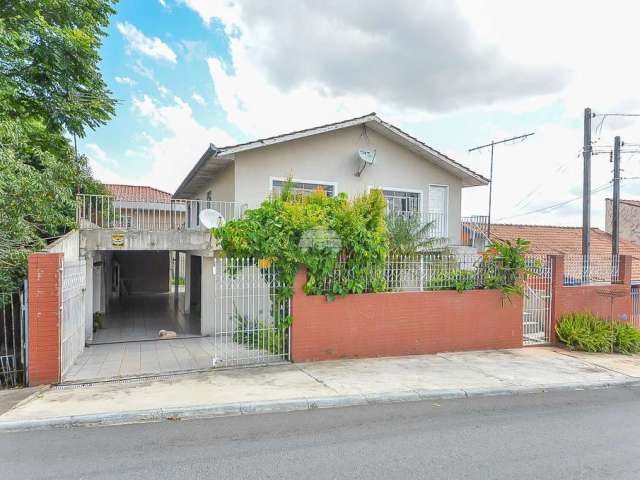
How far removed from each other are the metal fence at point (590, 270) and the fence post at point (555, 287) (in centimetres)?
87

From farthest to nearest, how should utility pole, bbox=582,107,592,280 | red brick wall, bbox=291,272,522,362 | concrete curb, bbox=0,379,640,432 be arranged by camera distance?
utility pole, bbox=582,107,592,280
red brick wall, bbox=291,272,522,362
concrete curb, bbox=0,379,640,432

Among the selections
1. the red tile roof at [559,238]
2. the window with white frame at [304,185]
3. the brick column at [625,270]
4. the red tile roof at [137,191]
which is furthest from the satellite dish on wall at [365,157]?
the red tile roof at [137,191]

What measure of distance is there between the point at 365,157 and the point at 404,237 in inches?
148

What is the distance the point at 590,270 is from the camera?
1152 cm

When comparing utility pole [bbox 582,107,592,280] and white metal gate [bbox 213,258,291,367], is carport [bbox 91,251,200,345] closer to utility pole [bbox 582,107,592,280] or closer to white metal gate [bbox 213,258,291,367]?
white metal gate [bbox 213,258,291,367]

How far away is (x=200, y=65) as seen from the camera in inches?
535

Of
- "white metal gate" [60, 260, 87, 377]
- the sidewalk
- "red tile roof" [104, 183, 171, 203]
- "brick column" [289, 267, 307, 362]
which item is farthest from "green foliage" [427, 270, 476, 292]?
"red tile roof" [104, 183, 171, 203]

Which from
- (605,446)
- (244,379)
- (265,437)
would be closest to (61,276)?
(244,379)

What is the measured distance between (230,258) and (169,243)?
3355 mm

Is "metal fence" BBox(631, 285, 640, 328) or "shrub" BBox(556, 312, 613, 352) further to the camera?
"metal fence" BBox(631, 285, 640, 328)

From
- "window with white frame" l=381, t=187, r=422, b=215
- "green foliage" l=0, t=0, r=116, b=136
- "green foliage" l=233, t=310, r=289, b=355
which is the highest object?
"green foliage" l=0, t=0, r=116, b=136

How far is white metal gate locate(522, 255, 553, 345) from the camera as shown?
10523 mm

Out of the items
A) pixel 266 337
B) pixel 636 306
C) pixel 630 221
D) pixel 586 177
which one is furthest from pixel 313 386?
pixel 630 221

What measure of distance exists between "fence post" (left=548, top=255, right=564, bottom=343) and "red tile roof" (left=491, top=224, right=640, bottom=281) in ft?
32.1
